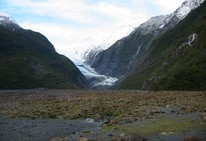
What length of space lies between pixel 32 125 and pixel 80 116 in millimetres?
6115

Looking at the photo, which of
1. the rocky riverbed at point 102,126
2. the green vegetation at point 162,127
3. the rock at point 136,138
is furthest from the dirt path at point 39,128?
the rock at point 136,138

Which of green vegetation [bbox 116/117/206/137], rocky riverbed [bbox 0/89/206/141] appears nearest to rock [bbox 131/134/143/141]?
rocky riverbed [bbox 0/89/206/141]

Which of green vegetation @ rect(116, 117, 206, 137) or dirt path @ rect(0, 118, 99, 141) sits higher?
green vegetation @ rect(116, 117, 206, 137)

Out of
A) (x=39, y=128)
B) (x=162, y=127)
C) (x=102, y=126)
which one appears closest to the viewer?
(x=162, y=127)

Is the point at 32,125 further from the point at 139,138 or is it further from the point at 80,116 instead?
the point at 139,138

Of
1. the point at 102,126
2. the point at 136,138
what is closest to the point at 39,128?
the point at 102,126

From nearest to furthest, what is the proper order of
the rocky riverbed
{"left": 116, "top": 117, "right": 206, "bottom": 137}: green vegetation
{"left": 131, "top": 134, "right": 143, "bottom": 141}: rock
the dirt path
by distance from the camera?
{"left": 131, "top": 134, "right": 143, "bottom": 141}: rock
the rocky riverbed
{"left": 116, "top": 117, "right": 206, "bottom": 137}: green vegetation
the dirt path

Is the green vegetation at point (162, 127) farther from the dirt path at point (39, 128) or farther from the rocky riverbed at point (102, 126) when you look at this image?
the dirt path at point (39, 128)

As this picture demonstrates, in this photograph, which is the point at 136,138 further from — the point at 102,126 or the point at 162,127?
the point at 102,126

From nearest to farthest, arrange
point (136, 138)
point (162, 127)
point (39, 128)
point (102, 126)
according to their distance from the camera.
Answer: point (136, 138) → point (162, 127) → point (102, 126) → point (39, 128)

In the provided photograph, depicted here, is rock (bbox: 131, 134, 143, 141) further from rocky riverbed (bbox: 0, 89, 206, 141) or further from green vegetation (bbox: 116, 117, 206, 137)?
green vegetation (bbox: 116, 117, 206, 137)

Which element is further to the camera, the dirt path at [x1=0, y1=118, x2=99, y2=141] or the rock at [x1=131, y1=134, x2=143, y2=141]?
the dirt path at [x1=0, y1=118, x2=99, y2=141]

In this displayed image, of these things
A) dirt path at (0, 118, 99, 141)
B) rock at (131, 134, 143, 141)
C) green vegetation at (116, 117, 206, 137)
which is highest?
green vegetation at (116, 117, 206, 137)

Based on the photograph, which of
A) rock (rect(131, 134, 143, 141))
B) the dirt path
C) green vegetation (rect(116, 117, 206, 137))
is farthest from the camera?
the dirt path
